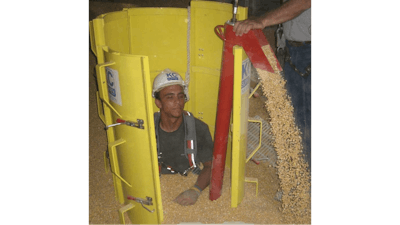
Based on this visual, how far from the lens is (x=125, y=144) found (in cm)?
224

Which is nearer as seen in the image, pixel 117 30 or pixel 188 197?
pixel 188 197

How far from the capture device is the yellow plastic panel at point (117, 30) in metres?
2.43

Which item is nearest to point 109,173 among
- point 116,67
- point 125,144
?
point 125,144

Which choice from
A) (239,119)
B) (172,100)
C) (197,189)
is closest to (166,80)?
(172,100)

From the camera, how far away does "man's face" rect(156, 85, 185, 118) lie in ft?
8.43

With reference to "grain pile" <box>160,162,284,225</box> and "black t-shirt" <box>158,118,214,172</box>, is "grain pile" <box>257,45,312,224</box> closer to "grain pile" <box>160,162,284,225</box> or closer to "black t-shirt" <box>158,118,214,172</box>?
"grain pile" <box>160,162,284,225</box>

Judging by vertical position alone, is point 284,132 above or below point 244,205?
above

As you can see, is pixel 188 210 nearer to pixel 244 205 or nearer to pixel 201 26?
pixel 244 205

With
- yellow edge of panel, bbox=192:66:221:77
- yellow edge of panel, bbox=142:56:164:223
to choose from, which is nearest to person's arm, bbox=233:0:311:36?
yellow edge of panel, bbox=142:56:164:223

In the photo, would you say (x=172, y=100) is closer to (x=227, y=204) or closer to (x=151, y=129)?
(x=151, y=129)

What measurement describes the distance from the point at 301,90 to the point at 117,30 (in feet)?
4.46

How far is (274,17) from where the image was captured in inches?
82.3

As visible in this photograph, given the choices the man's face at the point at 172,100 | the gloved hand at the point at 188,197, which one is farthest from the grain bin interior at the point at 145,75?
the man's face at the point at 172,100

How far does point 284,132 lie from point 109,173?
132cm
